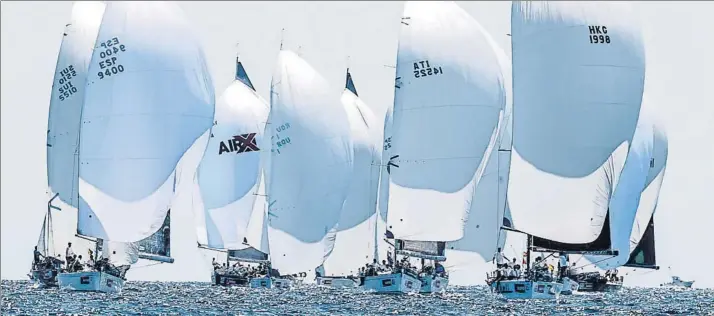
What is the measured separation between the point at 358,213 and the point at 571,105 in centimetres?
2359

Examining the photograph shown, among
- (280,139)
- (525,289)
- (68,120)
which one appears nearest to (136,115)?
(68,120)

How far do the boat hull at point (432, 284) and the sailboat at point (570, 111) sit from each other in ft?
31.1

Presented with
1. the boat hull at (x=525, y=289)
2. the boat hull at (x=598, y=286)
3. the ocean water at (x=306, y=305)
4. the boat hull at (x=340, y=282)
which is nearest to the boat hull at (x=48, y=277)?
the ocean water at (x=306, y=305)

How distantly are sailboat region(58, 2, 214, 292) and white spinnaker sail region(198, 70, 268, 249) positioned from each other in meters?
19.3

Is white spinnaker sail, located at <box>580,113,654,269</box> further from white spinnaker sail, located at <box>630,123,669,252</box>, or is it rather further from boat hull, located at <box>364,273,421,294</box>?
boat hull, located at <box>364,273,421,294</box>

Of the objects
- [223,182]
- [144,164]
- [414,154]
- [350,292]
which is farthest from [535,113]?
[223,182]

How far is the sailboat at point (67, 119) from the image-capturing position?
5659 centimetres

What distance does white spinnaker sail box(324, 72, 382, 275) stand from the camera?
69.5m

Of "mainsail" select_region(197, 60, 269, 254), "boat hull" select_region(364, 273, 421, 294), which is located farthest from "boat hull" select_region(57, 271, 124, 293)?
"mainsail" select_region(197, 60, 269, 254)

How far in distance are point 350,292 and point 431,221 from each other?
13.1 m

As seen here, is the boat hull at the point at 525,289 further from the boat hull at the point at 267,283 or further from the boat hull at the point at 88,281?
the boat hull at the point at 267,283

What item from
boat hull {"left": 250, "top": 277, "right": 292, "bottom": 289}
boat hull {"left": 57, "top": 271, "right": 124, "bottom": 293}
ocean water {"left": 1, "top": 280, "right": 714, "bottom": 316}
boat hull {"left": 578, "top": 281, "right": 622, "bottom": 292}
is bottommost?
ocean water {"left": 1, "top": 280, "right": 714, "bottom": 316}

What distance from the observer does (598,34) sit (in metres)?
48.0

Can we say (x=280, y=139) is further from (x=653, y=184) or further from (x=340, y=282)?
(x=653, y=184)
